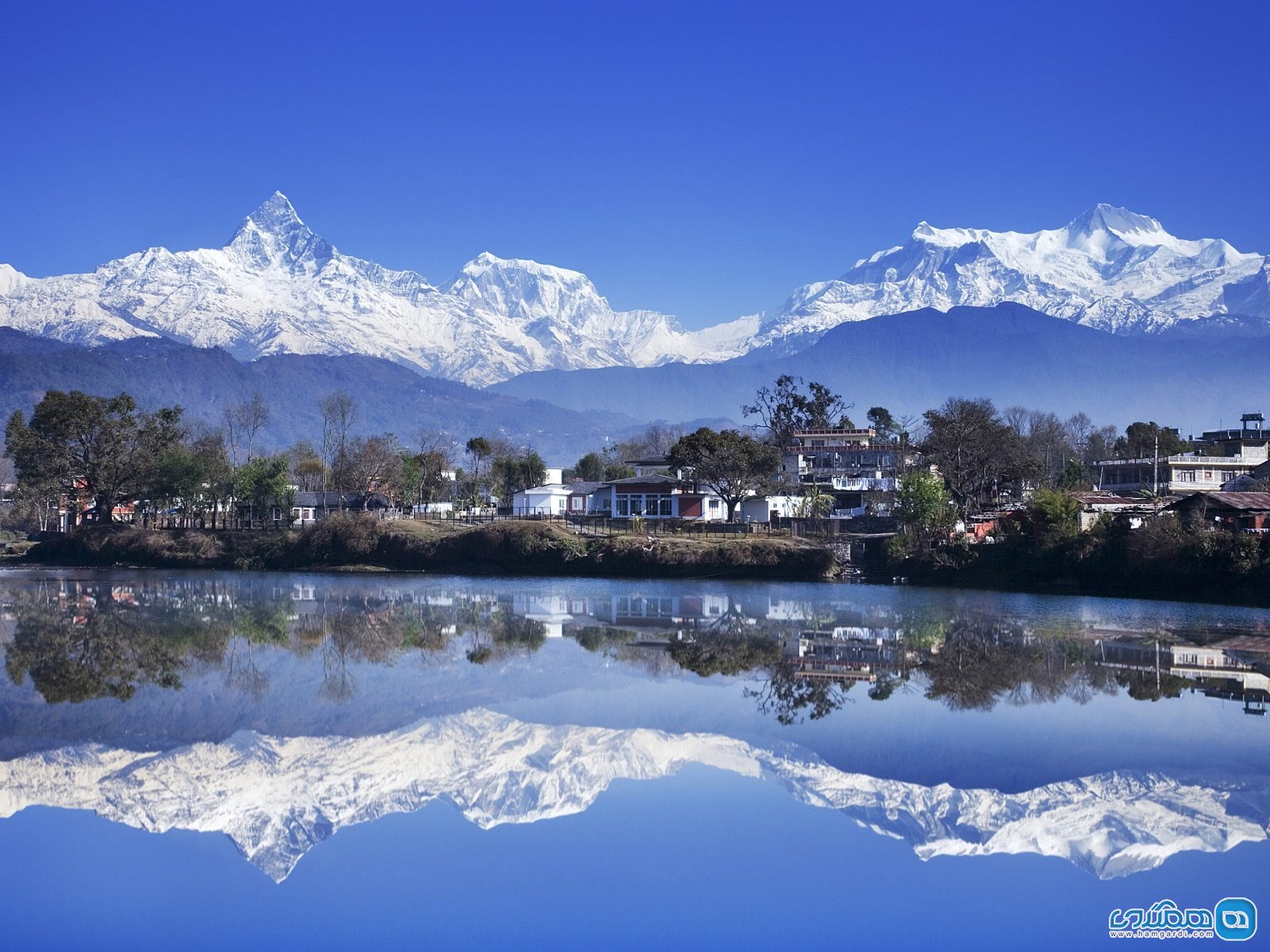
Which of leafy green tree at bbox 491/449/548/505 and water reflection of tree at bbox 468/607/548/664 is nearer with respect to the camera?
water reflection of tree at bbox 468/607/548/664

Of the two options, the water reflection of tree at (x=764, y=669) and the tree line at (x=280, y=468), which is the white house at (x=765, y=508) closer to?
the tree line at (x=280, y=468)

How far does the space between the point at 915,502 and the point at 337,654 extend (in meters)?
30.0

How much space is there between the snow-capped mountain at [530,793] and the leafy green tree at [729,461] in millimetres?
47621

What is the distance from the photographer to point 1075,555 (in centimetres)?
4828

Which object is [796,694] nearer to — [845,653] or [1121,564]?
[845,653]

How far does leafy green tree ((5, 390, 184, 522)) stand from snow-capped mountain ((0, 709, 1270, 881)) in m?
54.8

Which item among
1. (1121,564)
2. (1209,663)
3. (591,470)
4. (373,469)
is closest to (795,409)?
(591,470)

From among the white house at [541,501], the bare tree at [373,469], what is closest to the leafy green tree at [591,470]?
the bare tree at [373,469]

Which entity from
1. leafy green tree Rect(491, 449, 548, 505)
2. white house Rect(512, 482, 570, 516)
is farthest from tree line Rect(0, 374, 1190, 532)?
leafy green tree Rect(491, 449, 548, 505)

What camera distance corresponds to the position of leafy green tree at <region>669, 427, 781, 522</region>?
70.5 meters

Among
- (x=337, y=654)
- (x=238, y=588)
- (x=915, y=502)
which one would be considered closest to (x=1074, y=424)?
(x=915, y=502)

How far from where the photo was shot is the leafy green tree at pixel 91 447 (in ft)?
235

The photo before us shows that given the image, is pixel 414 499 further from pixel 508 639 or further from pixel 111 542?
pixel 508 639

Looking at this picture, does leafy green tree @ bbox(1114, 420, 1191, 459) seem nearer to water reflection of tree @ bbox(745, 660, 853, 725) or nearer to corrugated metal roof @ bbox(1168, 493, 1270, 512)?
corrugated metal roof @ bbox(1168, 493, 1270, 512)
